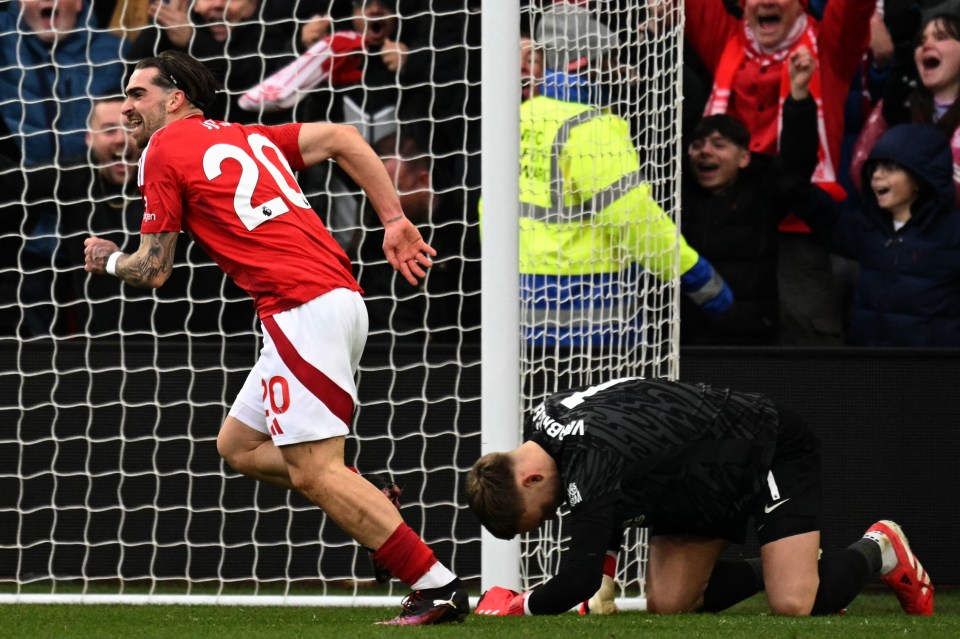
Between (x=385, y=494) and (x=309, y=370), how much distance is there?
44cm

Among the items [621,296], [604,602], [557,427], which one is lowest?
[604,602]

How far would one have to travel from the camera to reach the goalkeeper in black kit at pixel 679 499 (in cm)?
404

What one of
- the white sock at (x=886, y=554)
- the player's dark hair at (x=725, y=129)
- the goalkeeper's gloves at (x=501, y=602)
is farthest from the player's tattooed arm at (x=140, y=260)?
the player's dark hair at (x=725, y=129)

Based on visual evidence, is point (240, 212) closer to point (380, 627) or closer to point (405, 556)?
point (405, 556)

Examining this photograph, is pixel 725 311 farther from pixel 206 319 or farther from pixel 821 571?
pixel 206 319

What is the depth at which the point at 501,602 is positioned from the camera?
4.49m

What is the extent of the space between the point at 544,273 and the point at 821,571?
1.63 m

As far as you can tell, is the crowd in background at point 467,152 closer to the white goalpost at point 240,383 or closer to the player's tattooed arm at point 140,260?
the white goalpost at point 240,383

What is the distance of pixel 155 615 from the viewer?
455cm

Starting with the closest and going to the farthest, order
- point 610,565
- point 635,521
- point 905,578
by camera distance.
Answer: point 635,521 → point 610,565 → point 905,578

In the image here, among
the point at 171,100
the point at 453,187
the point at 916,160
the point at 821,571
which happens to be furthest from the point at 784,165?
the point at 171,100

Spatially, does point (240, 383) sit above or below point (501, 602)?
above

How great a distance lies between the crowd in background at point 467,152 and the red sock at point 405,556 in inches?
77.5

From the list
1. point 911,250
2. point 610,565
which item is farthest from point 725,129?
point 610,565
